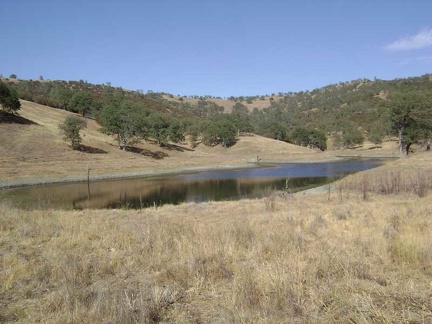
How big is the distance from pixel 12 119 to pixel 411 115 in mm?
80803

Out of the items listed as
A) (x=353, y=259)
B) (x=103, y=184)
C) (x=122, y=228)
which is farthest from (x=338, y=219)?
(x=103, y=184)

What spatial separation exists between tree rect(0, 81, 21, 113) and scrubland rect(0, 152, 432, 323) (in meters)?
67.8

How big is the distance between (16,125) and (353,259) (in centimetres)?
7434

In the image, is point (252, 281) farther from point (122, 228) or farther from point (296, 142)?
point (296, 142)

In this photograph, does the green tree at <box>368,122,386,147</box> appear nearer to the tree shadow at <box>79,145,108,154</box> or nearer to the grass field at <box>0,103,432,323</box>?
the tree shadow at <box>79,145,108,154</box>

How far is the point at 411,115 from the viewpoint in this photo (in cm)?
6569

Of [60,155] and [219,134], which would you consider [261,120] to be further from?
[60,155]

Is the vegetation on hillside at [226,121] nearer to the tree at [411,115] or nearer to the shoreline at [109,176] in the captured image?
the tree at [411,115]

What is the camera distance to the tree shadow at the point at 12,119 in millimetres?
66088

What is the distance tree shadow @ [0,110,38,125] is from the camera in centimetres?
6609

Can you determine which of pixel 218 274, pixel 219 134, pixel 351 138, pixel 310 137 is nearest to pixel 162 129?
pixel 219 134

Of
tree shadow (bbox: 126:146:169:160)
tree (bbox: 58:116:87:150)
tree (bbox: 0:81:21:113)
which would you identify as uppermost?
tree (bbox: 0:81:21:113)

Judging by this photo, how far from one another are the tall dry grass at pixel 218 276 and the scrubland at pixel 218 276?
0.8 inches

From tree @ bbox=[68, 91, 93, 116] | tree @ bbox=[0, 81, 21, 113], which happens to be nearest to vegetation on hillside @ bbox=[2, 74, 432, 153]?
tree @ bbox=[68, 91, 93, 116]
